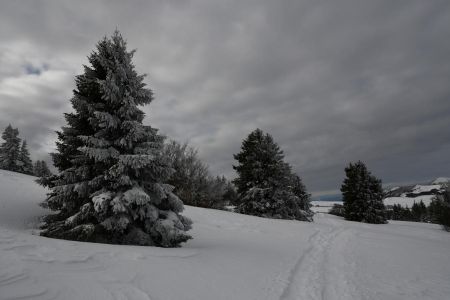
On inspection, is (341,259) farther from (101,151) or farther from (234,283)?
(101,151)

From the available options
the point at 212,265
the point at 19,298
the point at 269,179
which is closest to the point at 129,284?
the point at 19,298

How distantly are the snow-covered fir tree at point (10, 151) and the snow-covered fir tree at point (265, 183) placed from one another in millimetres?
33546

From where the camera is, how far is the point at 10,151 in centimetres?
3812

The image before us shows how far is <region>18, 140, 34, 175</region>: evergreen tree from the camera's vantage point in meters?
39.2

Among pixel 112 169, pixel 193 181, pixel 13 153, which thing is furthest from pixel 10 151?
pixel 112 169

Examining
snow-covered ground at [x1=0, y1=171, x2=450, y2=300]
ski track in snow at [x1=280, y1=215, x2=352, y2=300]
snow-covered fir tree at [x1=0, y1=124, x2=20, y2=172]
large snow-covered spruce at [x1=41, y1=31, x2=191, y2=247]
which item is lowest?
ski track in snow at [x1=280, y1=215, x2=352, y2=300]

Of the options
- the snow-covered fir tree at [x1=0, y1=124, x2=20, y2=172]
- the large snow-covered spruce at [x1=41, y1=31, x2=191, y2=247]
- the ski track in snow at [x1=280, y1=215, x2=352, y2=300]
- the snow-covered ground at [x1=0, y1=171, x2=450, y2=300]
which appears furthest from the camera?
the snow-covered fir tree at [x1=0, y1=124, x2=20, y2=172]

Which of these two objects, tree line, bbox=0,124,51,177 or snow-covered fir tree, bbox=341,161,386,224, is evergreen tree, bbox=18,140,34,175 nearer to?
tree line, bbox=0,124,51,177

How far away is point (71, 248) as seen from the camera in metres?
5.48

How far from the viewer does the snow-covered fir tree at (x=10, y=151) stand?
37.7 metres

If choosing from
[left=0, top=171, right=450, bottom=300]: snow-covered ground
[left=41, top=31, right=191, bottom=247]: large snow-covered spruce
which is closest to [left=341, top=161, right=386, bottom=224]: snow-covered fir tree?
[left=0, top=171, right=450, bottom=300]: snow-covered ground

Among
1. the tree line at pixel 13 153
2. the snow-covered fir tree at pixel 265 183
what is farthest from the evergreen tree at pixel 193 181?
the tree line at pixel 13 153

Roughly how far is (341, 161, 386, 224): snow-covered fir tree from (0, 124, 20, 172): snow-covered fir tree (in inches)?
1884

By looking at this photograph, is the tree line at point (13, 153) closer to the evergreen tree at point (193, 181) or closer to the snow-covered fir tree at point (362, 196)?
the evergreen tree at point (193, 181)
